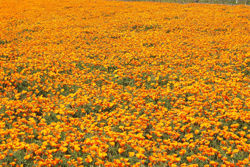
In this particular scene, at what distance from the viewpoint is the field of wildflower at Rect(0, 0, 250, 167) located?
14.8ft

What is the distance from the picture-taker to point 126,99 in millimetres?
6840

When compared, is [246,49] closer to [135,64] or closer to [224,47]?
[224,47]

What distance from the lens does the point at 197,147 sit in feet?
15.5

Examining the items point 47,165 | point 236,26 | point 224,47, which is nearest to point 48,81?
point 47,165

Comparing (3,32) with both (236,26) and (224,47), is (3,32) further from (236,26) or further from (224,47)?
(236,26)

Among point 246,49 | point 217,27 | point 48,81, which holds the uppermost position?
point 217,27

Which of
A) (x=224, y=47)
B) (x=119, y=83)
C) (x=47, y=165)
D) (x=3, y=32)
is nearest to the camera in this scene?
(x=47, y=165)

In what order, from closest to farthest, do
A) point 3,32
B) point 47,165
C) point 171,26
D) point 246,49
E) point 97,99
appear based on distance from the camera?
point 47,165 → point 97,99 → point 246,49 → point 3,32 → point 171,26

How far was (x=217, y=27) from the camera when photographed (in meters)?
16.0

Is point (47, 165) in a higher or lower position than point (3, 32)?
lower

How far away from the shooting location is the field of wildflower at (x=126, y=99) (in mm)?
4500

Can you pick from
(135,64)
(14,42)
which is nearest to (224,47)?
(135,64)

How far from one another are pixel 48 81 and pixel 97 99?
2644 mm

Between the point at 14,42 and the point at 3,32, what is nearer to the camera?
the point at 14,42
